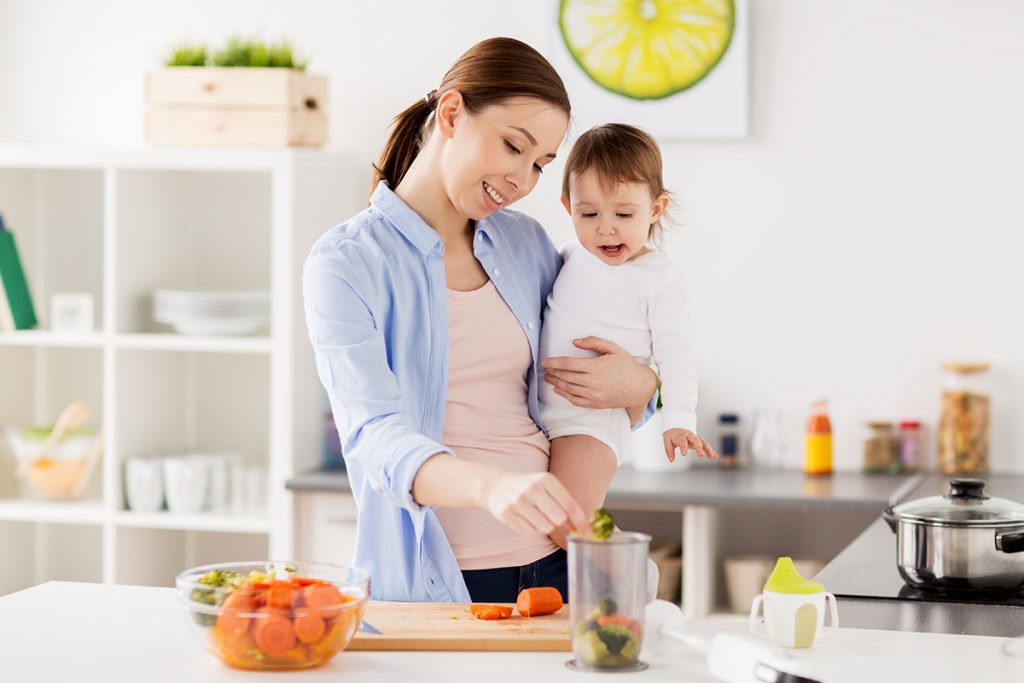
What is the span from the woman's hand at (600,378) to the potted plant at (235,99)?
69.3 inches

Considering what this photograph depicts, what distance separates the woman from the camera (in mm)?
1674

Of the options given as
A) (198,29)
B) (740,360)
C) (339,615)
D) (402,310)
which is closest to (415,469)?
(339,615)

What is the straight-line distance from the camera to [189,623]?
1.46 m

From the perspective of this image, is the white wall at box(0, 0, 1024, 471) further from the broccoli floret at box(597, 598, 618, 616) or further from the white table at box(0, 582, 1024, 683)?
the broccoli floret at box(597, 598, 618, 616)

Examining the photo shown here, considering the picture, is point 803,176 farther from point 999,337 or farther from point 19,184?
point 19,184

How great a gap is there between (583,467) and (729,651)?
1.96 ft

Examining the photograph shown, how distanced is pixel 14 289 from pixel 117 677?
2.50 metres

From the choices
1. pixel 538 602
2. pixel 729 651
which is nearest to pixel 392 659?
pixel 538 602

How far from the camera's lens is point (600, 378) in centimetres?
195

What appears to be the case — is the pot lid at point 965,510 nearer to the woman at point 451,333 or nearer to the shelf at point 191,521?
the woman at point 451,333

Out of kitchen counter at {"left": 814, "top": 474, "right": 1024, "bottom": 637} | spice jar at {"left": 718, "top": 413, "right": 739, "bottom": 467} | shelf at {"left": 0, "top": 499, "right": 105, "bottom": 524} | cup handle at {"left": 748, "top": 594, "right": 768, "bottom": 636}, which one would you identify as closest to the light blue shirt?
cup handle at {"left": 748, "top": 594, "right": 768, "bottom": 636}

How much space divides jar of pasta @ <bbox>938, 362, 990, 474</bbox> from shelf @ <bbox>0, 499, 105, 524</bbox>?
2.20 meters

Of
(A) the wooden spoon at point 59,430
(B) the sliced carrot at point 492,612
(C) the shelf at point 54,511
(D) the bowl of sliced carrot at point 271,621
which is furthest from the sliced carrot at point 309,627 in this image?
(A) the wooden spoon at point 59,430

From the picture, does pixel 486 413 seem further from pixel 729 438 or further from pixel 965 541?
pixel 729 438
